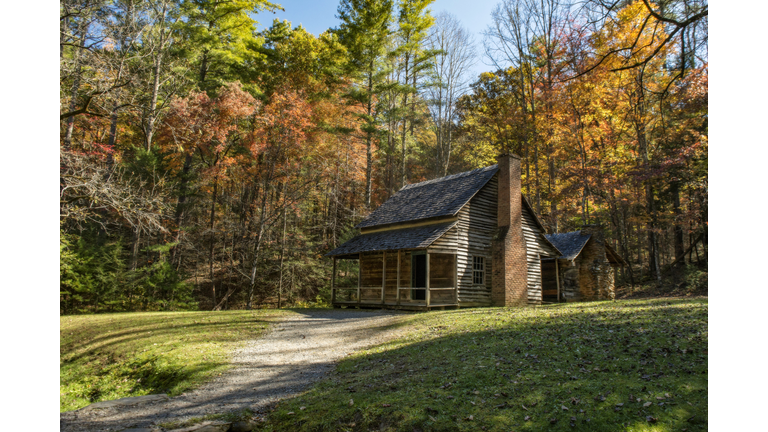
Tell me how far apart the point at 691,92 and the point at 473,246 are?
36.3ft

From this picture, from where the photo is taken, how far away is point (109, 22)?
9070 millimetres

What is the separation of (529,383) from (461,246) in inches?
504

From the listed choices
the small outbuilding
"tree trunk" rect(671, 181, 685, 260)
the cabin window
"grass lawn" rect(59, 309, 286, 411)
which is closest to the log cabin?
the cabin window

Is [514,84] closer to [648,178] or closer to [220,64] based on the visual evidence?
[648,178]

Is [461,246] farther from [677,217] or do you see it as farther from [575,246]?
[677,217]

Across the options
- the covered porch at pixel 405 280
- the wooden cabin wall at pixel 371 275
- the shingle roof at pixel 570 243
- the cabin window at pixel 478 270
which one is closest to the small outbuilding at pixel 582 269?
the shingle roof at pixel 570 243

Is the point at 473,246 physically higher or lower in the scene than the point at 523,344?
higher

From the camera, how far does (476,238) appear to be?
747 inches

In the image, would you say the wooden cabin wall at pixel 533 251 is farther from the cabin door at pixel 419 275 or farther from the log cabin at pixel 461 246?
the cabin door at pixel 419 275

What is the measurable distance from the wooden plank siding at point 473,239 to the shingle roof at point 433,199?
0.45 m

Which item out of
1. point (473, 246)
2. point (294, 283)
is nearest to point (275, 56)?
point (294, 283)

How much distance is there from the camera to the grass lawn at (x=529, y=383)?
176 inches

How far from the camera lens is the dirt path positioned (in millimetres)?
5539

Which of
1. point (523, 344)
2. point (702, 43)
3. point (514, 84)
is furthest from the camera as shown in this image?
point (514, 84)
